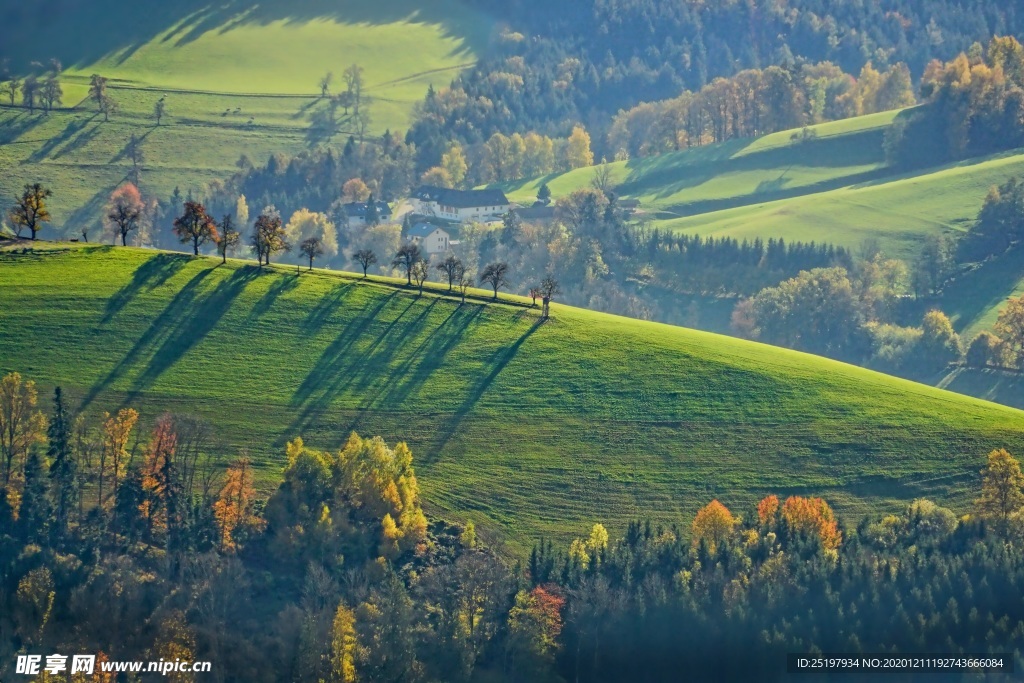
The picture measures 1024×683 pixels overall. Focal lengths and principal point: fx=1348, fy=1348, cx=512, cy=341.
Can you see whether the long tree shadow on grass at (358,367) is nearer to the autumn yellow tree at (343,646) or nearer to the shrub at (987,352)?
the autumn yellow tree at (343,646)

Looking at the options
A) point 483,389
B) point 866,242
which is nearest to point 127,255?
point 483,389

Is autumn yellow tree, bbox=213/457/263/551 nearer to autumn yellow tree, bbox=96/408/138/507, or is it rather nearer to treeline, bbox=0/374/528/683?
treeline, bbox=0/374/528/683

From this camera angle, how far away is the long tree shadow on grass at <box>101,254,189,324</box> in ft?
373

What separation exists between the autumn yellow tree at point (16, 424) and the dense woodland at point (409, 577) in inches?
7.2

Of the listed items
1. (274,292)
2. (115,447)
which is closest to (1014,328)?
(274,292)

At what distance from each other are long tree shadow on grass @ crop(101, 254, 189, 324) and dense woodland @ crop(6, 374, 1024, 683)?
19749 mm

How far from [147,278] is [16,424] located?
92.6 feet

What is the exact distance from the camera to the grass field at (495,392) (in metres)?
96.1

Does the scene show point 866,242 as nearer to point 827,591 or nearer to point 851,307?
point 851,307

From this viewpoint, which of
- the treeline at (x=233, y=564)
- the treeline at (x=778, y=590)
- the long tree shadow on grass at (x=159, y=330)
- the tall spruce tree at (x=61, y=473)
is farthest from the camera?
the long tree shadow on grass at (x=159, y=330)

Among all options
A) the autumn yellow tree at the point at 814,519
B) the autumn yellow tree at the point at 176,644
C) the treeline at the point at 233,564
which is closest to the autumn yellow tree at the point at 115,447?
the treeline at the point at 233,564

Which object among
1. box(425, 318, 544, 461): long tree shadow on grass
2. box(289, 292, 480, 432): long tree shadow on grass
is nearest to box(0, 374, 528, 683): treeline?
box(425, 318, 544, 461): long tree shadow on grass

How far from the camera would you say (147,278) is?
11844cm

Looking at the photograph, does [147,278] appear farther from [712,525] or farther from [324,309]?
[712,525]
